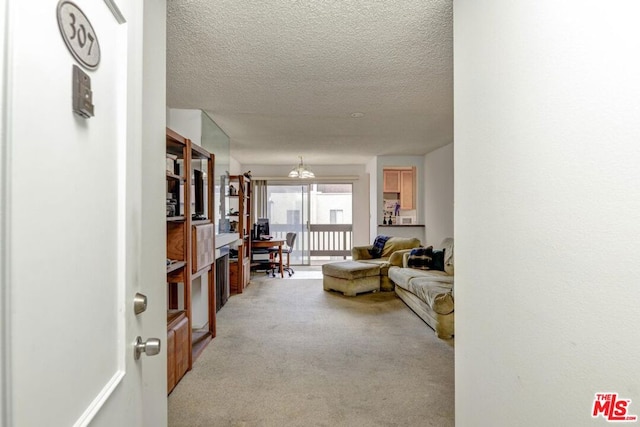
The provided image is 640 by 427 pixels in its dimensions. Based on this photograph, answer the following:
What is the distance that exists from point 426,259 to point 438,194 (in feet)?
5.13

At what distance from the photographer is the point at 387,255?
596 cm

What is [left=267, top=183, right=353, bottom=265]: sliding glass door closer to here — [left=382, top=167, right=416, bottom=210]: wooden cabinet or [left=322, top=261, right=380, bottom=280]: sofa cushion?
[left=382, top=167, right=416, bottom=210]: wooden cabinet

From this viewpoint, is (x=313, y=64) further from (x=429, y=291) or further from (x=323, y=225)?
(x=323, y=225)

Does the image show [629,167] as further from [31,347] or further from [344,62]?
[344,62]

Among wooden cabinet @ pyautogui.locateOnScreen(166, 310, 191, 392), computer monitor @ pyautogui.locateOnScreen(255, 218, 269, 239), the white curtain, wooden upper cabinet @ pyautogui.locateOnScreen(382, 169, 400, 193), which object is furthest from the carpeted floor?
the white curtain

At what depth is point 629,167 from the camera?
0.71 meters

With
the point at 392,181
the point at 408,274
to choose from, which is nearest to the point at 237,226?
the point at 408,274

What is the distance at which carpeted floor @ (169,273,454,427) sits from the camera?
2.11 m

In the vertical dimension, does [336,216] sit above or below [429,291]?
above

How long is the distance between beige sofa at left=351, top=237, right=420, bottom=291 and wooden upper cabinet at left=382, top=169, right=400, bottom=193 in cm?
146

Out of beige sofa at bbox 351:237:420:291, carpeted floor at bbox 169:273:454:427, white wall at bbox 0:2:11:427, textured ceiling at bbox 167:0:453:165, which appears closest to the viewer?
white wall at bbox 0:2:11:427

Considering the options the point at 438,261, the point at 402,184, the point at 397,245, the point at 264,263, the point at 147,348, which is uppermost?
the point at 402,184

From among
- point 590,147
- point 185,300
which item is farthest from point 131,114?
point 185,300

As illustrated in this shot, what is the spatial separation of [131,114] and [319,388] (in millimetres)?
2181
